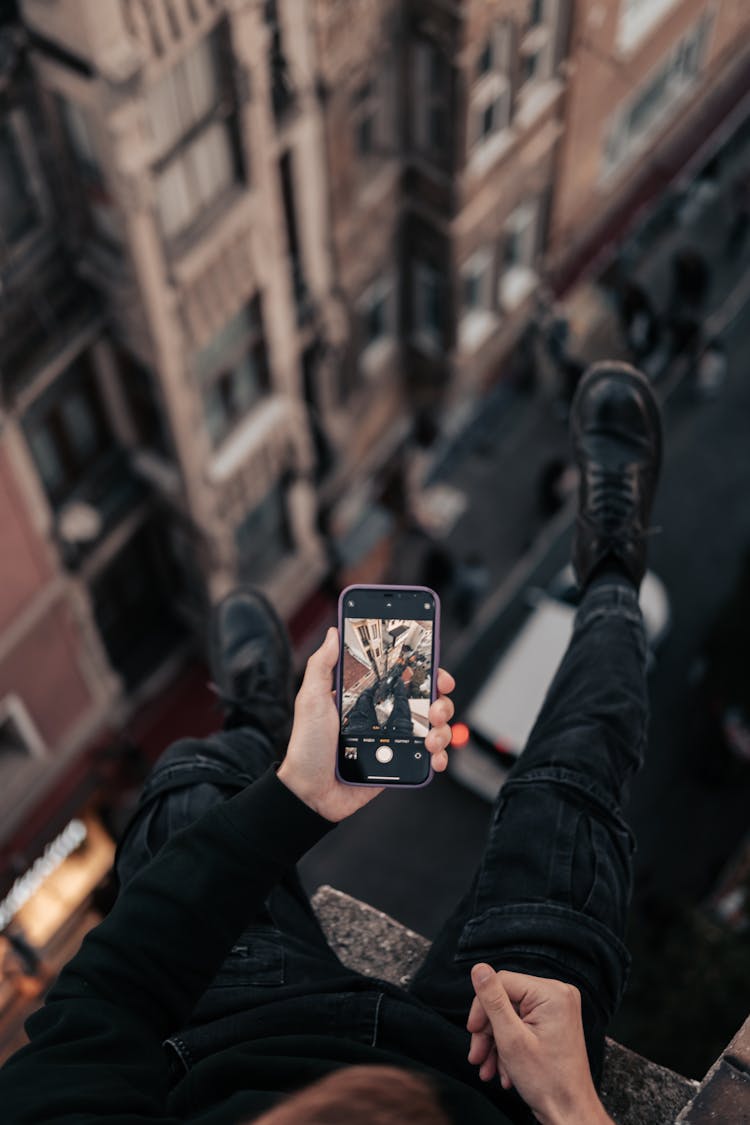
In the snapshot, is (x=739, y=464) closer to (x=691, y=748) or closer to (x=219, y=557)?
(x=691, y=748)

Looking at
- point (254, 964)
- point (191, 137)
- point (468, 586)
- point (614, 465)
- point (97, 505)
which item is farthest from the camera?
point (468, 586)

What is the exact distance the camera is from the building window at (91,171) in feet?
32.6

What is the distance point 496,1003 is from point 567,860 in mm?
1335

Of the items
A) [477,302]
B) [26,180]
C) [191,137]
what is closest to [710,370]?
[477,302]

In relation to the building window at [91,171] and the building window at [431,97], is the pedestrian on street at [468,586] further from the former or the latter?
the building window at [91,171]

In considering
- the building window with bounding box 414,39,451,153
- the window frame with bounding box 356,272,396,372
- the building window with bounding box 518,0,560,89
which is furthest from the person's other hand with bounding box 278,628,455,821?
the building window with bounding box 518,0,560,89

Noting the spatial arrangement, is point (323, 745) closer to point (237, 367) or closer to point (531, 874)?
point (531, 874)

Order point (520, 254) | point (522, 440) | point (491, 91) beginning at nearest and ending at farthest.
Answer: point (491, 91), point (520, 254), point (522, 440)

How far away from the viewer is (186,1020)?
400 cm

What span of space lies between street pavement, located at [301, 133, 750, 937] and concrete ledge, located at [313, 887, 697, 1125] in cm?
946

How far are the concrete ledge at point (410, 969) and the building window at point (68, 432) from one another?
7.18 m

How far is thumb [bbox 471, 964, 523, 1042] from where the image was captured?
3842 millimetres

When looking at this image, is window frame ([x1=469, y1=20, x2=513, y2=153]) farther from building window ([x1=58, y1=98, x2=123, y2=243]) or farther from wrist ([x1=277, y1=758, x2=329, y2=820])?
wrist ([x1=277, y1=758, x2=329, y2=820])

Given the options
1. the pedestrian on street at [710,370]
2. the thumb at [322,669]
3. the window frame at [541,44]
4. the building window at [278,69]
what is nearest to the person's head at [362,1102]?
the thumb at [322,669]
